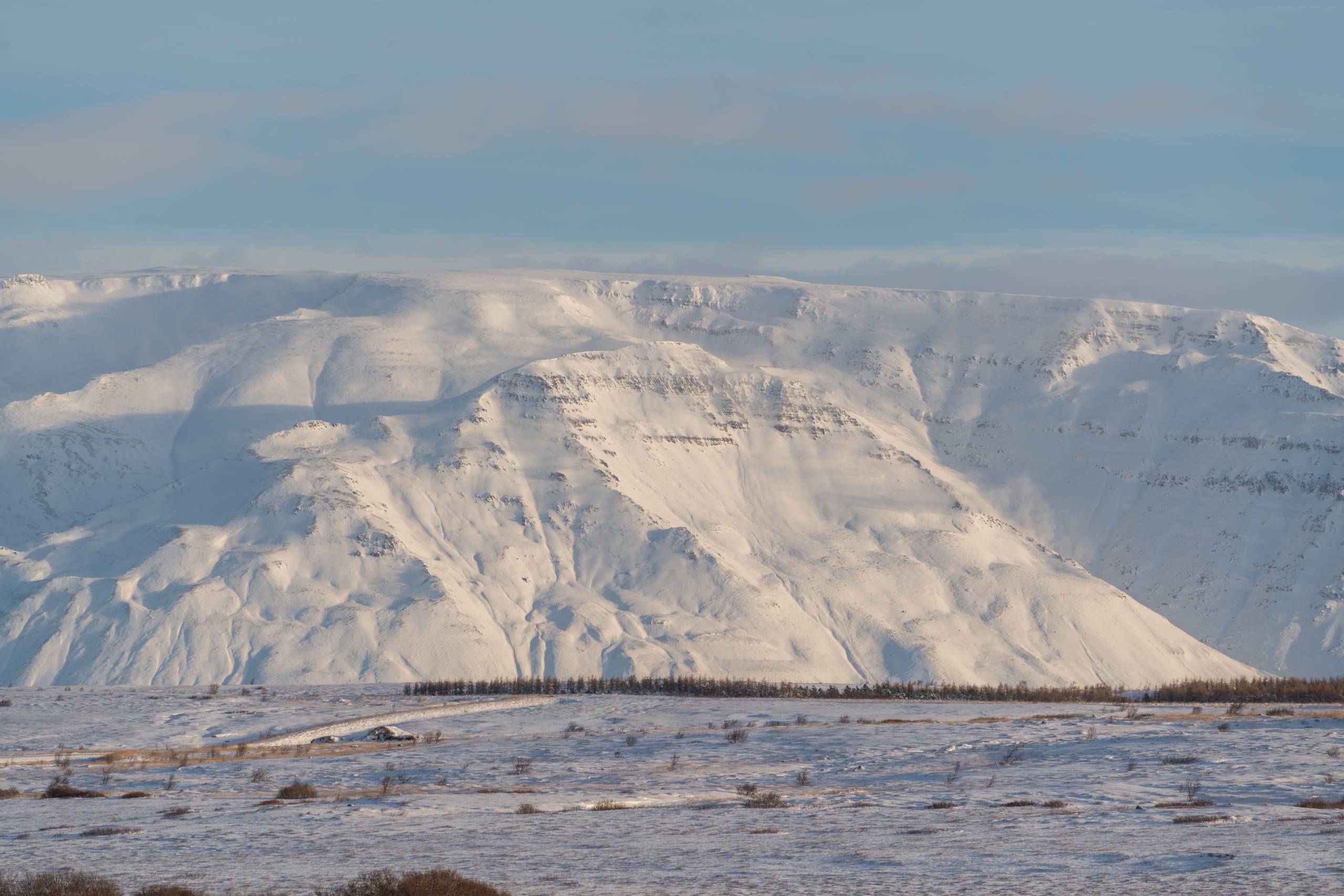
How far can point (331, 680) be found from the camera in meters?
160

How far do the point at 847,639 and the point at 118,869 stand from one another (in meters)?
166

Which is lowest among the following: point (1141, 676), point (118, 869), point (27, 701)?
point (1141, 676)

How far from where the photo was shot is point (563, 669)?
17450 centimetres

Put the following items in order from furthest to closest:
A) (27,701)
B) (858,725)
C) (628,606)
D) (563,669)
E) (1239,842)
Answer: (628,606) < (563,669) < (27,701) < (858,725) < (1239,842)

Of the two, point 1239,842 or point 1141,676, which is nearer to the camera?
point 1239,842

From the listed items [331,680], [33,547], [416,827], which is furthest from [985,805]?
[33,547]

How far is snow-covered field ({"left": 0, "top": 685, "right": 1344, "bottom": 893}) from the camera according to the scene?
32938 mm

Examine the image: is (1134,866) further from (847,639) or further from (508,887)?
(847,639)

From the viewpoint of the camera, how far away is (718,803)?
151 feet

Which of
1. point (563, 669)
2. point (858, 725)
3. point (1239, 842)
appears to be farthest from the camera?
point (563, 669)

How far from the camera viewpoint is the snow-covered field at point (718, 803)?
108 ft

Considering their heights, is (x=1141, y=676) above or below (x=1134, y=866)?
below

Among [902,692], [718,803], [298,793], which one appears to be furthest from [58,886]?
[902,692]

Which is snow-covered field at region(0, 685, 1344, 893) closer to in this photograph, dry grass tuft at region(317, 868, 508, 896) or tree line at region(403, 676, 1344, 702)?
dry grass tuft at region(317, 868, 508, 896)
